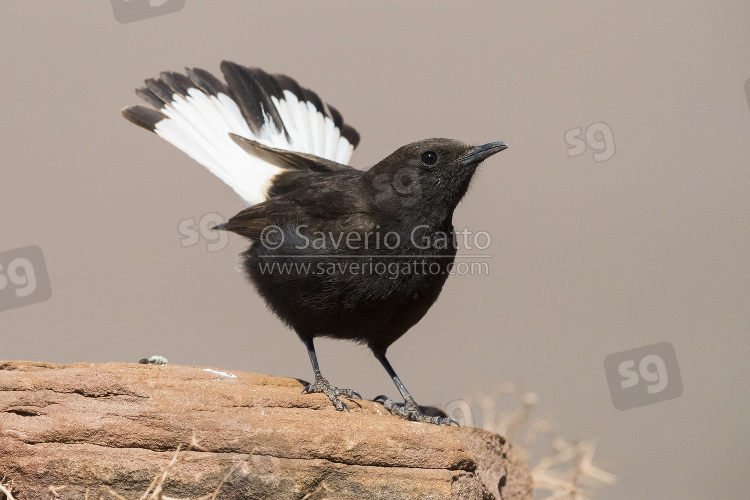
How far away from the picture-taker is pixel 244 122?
20.8 ft

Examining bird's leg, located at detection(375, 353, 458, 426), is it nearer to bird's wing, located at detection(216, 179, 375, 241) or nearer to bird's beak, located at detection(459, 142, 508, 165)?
bird's wing, located at detection(216, 179, 375, 241)

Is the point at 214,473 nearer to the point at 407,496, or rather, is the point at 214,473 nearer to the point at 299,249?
the point at 407,496

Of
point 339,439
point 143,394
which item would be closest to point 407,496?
point 339,439

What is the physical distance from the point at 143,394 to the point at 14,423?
1.93ft

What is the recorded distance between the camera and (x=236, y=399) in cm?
395

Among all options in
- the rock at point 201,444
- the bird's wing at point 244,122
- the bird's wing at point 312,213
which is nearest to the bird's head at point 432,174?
the bird's wing at point 312,213

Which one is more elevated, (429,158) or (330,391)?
(429,158)

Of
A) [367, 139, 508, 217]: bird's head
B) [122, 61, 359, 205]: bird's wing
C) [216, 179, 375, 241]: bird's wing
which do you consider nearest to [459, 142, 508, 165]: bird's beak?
[367, 139, 508, 217]: bird's head

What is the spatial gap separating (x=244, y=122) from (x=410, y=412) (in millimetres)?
2951

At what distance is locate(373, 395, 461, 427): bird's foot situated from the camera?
4586 millimetres

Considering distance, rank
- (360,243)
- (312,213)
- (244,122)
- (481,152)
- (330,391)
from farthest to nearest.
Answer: (244,122), (312,213), (481,152), (360,243), (330,391)

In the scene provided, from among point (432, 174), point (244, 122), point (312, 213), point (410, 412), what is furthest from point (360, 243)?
point (244, 122)

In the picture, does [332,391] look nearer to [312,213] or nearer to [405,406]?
[405,406]

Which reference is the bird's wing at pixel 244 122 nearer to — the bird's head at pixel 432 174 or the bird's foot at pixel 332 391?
the bird's head at pixel 432 174
